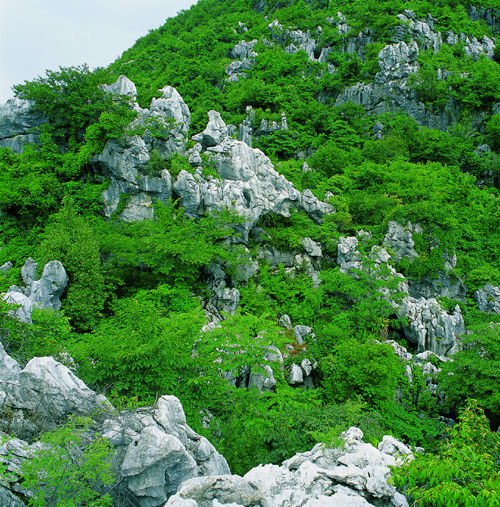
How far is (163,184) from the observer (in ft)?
55.7

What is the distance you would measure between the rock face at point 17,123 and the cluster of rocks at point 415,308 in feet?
57.8

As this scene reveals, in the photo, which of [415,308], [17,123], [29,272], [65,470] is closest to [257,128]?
[17,123]

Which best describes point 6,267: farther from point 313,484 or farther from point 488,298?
point 488,298

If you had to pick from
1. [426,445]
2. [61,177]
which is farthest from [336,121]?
[426,445]

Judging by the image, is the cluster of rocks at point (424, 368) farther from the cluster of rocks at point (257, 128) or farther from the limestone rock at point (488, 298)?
the cluster of rocks at point (257, 128)

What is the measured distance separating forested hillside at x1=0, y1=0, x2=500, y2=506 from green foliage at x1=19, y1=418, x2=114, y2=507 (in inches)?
3.2

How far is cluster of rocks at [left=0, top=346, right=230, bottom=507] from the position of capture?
197 inches

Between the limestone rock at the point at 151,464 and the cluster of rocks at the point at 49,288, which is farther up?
the cluster of rocks at the point at 49,288

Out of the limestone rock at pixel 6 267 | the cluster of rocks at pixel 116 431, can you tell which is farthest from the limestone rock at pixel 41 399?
the limestone rock at pixel 6 267

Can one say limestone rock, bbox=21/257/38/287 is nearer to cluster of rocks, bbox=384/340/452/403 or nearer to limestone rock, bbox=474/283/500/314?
cluster of rocks, bbox=384/340/452/403

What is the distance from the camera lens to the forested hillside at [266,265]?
7.33m

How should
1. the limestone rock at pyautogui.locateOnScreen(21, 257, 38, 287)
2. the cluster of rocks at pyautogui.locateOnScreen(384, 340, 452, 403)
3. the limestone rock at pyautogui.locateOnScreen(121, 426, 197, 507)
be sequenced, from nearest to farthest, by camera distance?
the limestone rock at pyautogui.locateOnScreen(121, 426, 197, 507) < the limestone rock at pyautogui.locateOnScreen(21, 257, 38, 287) < the cluster of rocks at pyautogui.locateOnScreen(384, 340, 452, 403)

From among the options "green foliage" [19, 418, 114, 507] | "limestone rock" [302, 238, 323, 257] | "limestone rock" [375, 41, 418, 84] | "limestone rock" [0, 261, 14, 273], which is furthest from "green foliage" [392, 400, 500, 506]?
"limestone rock" [375, 41, 418, 84]

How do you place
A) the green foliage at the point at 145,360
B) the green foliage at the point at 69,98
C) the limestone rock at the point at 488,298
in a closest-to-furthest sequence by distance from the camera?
the green foliage at the point at 145,360
the limestone rock at the point at 488,298
the green foliage at the point at 69,98
